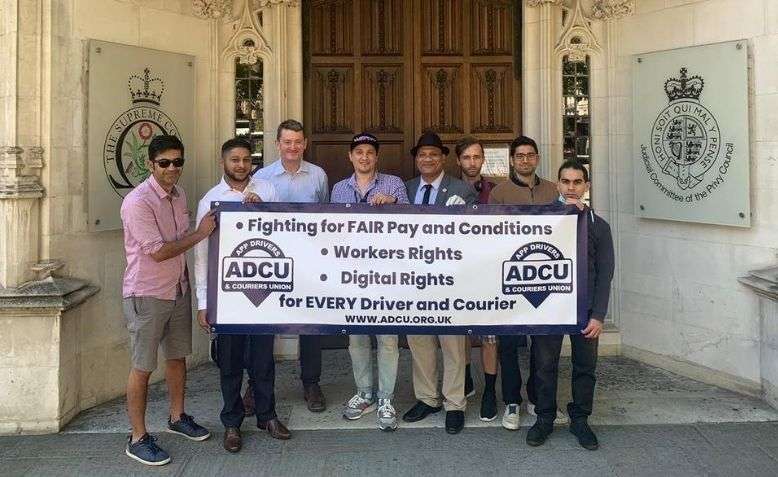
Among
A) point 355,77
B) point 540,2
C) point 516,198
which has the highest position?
point 540,2

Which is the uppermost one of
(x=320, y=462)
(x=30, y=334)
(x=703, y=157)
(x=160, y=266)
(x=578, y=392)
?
(x=703, y=157)

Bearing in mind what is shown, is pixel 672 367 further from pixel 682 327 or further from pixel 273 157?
pixel 273 157

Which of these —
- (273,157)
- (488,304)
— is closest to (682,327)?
(488,304)

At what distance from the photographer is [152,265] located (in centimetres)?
396

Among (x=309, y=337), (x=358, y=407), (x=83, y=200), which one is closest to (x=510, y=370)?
(x=358, y=407)

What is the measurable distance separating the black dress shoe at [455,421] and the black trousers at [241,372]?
48.1 inches

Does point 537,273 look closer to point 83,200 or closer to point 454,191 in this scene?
point 454,191

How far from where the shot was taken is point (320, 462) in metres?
3.96

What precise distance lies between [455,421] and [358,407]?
747 millimetres

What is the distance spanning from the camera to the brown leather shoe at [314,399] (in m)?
4.79

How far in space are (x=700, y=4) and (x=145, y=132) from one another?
495cm

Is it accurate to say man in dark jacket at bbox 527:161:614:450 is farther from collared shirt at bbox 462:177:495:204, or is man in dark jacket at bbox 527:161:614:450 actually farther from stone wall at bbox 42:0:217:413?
stone wall at bbox 42:0:217:413

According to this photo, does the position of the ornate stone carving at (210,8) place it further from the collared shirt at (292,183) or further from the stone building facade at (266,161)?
the collared shirt at (292,183)

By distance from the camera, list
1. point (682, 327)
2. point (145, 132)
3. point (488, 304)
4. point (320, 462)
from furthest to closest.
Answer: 1. point (682, 327)
2. point (145, 132)
3. point (488, 304)
4. point (320, 462)
